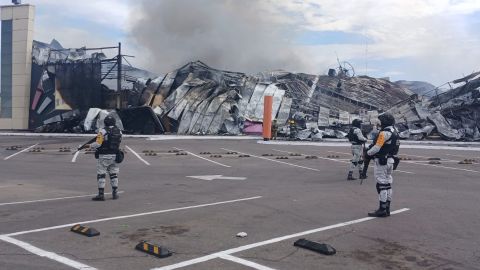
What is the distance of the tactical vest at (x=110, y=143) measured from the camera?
9.34 meters

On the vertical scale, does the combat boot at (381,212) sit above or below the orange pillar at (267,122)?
below

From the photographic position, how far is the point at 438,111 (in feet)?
105

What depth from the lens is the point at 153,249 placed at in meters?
5.29

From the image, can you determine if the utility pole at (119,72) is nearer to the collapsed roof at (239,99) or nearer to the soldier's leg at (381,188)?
the collapsed roof at (239,99)

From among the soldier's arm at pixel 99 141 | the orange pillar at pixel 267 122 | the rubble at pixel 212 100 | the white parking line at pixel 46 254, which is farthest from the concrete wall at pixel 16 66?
the white parking line at pixel 46 254

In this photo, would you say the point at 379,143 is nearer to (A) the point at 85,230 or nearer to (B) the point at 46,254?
(A) the point at 85,230

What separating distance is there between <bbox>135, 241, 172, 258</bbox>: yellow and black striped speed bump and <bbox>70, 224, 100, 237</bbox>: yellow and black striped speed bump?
890 millimetres

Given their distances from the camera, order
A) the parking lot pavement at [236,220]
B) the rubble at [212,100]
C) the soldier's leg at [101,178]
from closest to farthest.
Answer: the parking lot pavement at [236,220]
the soldier's leg at [101,178]
the rubble at [212,100]

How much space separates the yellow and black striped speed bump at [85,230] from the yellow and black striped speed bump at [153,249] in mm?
890

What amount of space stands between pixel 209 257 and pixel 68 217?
309cm

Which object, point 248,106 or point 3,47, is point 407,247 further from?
point 3,47

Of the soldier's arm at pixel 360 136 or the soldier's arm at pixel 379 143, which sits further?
the soldier's arm at pixel 360 136

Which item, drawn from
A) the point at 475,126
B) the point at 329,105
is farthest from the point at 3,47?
the point at 475,126

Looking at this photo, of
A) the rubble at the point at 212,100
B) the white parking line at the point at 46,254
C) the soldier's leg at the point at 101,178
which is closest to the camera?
the white parking line at the point at 46,254
